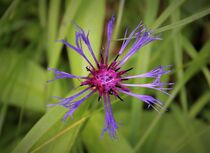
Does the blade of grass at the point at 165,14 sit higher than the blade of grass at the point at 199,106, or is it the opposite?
the blade of grass at the point at 165,14

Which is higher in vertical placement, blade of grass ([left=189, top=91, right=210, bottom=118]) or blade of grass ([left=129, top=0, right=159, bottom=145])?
blade of grass ([left=129, top=0, right=159, bottom=145])

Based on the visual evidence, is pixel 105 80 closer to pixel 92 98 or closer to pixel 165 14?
pixel 92 98

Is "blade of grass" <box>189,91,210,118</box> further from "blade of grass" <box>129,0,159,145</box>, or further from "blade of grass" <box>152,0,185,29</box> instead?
"blade of grass" <box>152,0,185,29</box>

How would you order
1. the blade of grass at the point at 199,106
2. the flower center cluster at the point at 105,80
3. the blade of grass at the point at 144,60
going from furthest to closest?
the blade of grass at the point at 199,106 < the blade of grass at the point at 144,60 < the flower center cluster at the point at 105,80

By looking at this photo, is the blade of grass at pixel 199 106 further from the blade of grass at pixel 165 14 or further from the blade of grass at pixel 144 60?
the blade of grass at pixel 165 14

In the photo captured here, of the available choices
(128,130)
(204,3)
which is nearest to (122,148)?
(128,130)

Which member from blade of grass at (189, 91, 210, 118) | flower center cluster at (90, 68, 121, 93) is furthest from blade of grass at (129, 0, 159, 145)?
blade of grass at (189, 91, 210, 118)

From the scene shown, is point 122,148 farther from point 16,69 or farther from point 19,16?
point 19,16

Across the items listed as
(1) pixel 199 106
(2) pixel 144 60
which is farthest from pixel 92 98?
(1) pixel 199 106

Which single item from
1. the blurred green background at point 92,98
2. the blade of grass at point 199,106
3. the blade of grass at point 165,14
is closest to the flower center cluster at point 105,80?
the blurred green background at point 92,98

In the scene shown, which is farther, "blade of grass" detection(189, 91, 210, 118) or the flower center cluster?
"blade of grass" detection(189, 91, 210, 118)
